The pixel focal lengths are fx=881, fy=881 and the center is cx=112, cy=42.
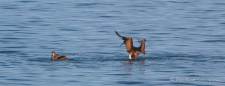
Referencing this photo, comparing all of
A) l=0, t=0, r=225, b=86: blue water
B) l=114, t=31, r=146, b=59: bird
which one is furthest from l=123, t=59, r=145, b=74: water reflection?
l=114, t=31, r=146, b=59: bird

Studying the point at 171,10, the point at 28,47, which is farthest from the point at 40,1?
the point at 28,47

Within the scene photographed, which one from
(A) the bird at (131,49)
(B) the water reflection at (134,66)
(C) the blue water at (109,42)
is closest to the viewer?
(C) the blue water at (109,42)

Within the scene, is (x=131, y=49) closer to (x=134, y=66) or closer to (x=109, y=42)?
(x=134, y=66)

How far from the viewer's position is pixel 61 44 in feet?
96.5

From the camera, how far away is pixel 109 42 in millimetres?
29953

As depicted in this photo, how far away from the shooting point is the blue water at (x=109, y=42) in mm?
22156

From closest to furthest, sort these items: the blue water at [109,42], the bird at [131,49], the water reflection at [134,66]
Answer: the blue water at [109,42], the water reflection at [134,66], the bird at [131,49]

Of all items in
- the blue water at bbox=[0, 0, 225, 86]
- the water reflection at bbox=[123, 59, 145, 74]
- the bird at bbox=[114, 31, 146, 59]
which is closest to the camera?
the blue water at bbox=[0, 0, 225, 86]

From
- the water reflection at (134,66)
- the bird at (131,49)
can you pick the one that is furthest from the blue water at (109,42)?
the bird at (131,49)

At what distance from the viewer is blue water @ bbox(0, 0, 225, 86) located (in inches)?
872

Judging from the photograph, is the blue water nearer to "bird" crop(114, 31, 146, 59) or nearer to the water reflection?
the water reflection

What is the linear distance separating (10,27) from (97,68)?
12551 mm

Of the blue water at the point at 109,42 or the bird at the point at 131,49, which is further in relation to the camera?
the bird at the point at 131,49

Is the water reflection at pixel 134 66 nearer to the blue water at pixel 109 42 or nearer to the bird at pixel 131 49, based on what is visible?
the blue water at pixel 109 42
